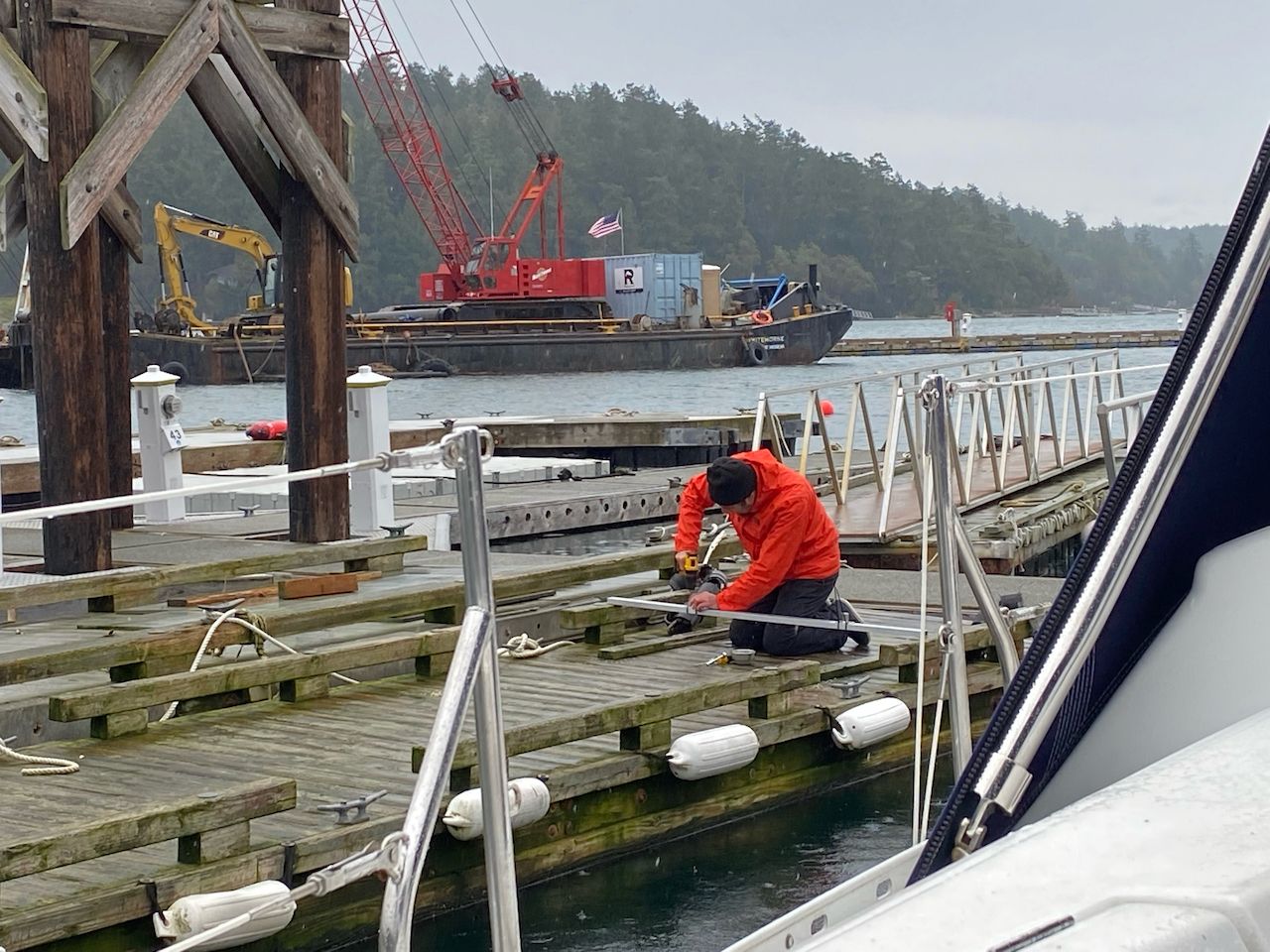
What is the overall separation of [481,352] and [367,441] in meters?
54.2

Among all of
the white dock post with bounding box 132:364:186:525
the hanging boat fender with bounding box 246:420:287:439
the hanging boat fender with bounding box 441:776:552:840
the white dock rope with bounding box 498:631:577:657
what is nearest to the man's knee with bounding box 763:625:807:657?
the white dock rope with bounding box 498:631:577:657

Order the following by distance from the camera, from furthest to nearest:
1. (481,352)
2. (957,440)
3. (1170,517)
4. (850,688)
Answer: (481,352) → (957,440) → (850,688) → (1170,517)

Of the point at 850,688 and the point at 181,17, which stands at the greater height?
the point at 181,17

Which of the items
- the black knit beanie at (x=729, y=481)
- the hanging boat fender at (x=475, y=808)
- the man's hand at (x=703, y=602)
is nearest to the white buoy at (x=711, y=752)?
the hanging boat fender at (x=475, y=808)

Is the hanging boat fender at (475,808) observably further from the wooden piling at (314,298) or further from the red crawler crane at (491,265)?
the red crawler crane at (491,265)

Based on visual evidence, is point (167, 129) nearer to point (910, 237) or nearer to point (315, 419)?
point (910, 237)

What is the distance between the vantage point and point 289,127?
10.4m

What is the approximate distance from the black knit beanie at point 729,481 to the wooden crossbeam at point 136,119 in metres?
3.72

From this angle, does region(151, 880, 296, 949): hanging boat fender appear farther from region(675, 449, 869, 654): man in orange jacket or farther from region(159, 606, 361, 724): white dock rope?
region(675, 449, 869, 654): man in orange jacket

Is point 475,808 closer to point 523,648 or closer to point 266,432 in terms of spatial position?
point 523,648

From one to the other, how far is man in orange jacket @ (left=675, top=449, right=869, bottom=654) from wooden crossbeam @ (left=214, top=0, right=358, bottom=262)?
3.31m

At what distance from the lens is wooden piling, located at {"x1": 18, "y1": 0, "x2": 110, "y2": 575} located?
9.46 metres

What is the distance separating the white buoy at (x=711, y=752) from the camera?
7.17 metres

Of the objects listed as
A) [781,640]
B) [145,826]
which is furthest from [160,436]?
[145,826]
